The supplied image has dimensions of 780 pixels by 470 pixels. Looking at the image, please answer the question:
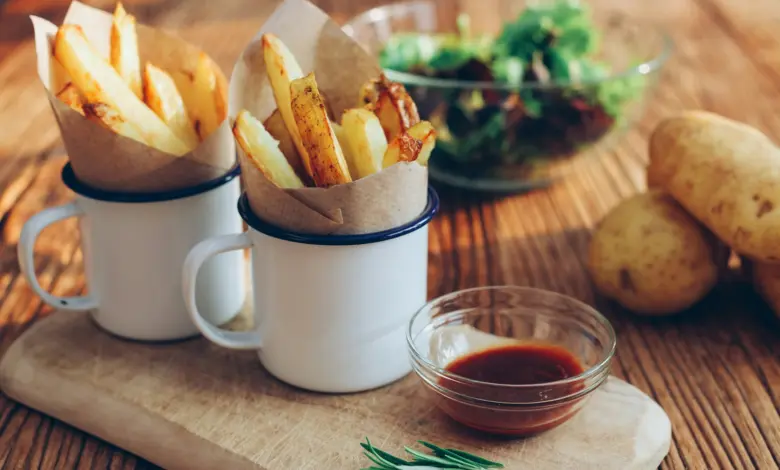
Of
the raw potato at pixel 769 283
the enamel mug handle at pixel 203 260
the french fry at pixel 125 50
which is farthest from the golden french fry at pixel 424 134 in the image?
the raw potato at pixel 769 283

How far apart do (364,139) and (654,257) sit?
46 centimetres

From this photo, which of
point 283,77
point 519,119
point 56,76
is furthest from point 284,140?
point 519,119

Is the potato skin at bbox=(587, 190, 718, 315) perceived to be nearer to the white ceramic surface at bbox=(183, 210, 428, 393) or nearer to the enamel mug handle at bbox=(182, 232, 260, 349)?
the white ceramic surface at bbox=(183, 210, 428, 393)

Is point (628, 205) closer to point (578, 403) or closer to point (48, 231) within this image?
point (578, 403)

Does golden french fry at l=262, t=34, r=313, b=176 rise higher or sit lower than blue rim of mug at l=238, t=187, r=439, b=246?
higher

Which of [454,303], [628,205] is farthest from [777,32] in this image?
[454,303]

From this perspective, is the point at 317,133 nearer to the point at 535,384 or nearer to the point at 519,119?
the point at 535,384

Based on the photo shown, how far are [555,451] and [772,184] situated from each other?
0.44 metres

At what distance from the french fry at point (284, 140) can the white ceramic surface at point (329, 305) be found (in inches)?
3.2

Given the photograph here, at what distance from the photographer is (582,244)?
146cm

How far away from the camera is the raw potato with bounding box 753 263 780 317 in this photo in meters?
1.19

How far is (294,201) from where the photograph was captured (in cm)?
94

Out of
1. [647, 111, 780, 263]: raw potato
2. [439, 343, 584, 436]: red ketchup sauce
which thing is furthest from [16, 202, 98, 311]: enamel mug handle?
[647, 111, 780, 263]: raw potato

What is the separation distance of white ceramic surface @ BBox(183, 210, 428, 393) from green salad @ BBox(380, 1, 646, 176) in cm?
54
